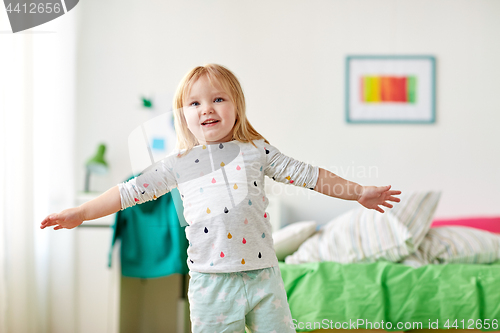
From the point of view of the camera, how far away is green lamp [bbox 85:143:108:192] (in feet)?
6.82


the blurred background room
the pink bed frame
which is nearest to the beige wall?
the blurred background room

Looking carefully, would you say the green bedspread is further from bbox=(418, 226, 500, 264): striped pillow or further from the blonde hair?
the blonde hair

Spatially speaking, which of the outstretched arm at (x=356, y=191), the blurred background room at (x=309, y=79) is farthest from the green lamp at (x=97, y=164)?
the outstretched arm at (x=356, y=191)

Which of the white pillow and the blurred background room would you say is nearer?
the white pillow

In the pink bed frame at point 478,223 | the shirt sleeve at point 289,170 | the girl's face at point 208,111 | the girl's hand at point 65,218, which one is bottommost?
the pink bed frame at point 478,223

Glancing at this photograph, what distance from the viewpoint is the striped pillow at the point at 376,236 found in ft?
4.51

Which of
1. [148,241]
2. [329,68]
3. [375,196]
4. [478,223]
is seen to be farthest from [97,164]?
[478,223]

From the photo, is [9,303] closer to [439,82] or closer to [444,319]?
[444,319]

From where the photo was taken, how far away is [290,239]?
1.49 metres

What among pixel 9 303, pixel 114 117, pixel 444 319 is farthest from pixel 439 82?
pixel 9 303

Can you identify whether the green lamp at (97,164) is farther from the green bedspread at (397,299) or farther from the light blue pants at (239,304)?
the light blue pants at (239,304)

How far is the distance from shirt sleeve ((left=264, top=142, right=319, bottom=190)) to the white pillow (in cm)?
61

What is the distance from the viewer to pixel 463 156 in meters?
2.15

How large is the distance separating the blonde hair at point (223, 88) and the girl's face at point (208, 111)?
1 centimetres
